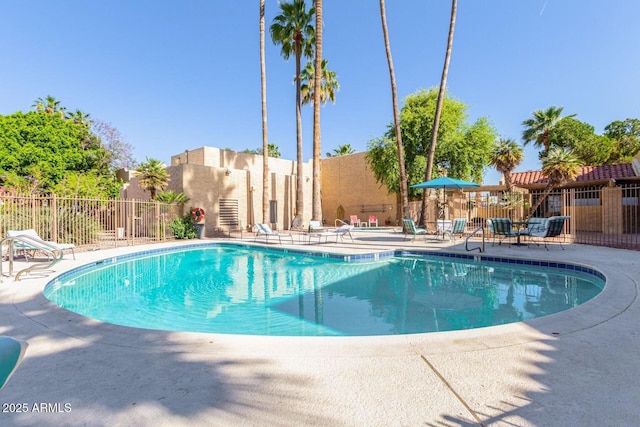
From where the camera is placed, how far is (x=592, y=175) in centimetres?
1678

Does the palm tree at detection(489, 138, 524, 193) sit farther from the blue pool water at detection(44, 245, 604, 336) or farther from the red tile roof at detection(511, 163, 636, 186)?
the blue pool water at detection(44, 245, 604, 336)

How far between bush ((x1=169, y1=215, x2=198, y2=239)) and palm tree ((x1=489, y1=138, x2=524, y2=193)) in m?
16.5

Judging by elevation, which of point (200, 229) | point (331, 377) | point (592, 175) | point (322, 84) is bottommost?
point (331, 377)

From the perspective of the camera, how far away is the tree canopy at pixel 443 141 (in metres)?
18.8

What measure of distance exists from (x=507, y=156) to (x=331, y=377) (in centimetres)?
1943

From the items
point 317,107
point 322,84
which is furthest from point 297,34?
point 317,107

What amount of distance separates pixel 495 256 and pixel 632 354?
19.9 ft

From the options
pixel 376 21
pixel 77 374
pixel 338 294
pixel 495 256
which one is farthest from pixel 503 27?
pixel 77 374

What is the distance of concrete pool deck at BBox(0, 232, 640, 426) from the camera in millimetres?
1849

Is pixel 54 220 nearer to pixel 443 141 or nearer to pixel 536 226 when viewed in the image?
pixel 536 226

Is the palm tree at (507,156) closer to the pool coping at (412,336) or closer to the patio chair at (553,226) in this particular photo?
the patio chair at (553,226)

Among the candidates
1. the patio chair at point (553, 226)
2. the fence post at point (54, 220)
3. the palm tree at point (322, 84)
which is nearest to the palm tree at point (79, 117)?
the palm tree at point (322, 84)

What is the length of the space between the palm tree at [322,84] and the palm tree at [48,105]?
19.0m

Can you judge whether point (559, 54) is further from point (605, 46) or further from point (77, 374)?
point (77, 374)
